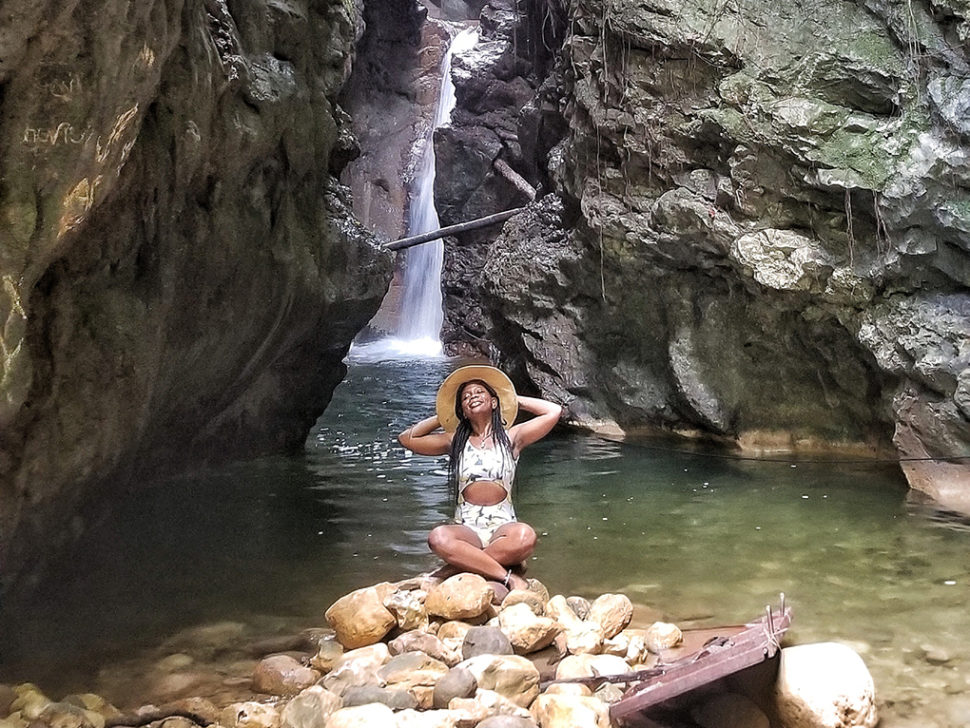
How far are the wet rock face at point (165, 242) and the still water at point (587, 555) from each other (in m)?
0.56

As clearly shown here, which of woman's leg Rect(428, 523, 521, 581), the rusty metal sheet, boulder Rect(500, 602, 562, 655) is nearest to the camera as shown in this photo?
the rusty metal sheet

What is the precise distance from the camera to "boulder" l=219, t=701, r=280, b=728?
2.89 meters

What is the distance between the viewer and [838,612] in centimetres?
391

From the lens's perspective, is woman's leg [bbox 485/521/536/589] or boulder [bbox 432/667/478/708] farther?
woman's leg [bbox 485/521/536/589]

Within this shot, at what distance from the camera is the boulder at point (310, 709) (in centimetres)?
279

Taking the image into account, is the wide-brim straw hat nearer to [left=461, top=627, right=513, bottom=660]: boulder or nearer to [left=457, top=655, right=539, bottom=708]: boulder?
[left=461, top=627, right=513, bottom=660]: boulder

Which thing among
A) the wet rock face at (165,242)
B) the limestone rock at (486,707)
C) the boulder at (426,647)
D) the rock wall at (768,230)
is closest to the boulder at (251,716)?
the boulder at (426,647)

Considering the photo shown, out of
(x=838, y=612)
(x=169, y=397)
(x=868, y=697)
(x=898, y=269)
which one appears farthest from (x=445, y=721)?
(x=898, y=269)

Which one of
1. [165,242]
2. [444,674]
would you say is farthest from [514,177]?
[444,674]

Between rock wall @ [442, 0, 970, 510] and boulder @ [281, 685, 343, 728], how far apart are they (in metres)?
5.23

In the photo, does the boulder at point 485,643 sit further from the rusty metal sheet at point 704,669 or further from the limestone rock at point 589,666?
the rusty metal sheet at point 704,669

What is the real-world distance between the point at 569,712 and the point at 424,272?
2136cm

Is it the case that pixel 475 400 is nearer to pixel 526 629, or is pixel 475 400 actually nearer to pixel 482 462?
pixel 482 462

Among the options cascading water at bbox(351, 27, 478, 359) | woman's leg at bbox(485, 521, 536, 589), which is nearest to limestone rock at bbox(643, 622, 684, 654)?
woman's leg at bbox(485, 521, 536, 589)
